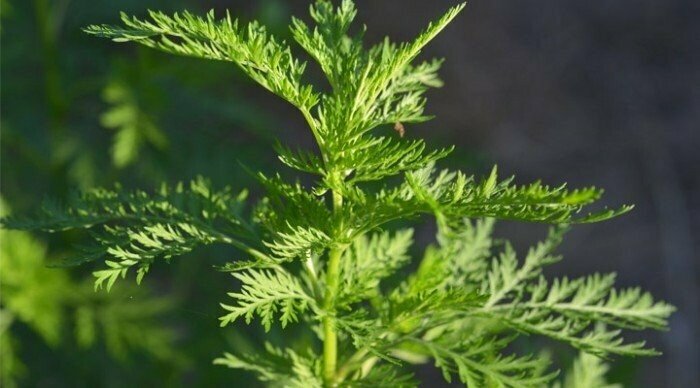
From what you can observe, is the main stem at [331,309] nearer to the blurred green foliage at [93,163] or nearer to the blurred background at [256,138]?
the blurred background at [256,138]

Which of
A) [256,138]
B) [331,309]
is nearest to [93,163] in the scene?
[331,309]

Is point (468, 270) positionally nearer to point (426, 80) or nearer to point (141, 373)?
point (426, 80)

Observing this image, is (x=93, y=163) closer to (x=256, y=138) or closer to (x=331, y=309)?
(x=331, y=309)

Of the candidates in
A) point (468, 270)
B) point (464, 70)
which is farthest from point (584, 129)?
point (468, 270)

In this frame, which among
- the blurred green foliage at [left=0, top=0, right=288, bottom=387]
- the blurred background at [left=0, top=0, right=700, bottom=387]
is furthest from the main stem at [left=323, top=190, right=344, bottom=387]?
the blurred green foliage at [left=0, top=0, right=288, bottom=387]

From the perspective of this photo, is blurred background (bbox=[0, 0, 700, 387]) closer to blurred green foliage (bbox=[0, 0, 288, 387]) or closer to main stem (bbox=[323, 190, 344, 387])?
blurred green foliage (bbox=[0, 0, 288, 387])
